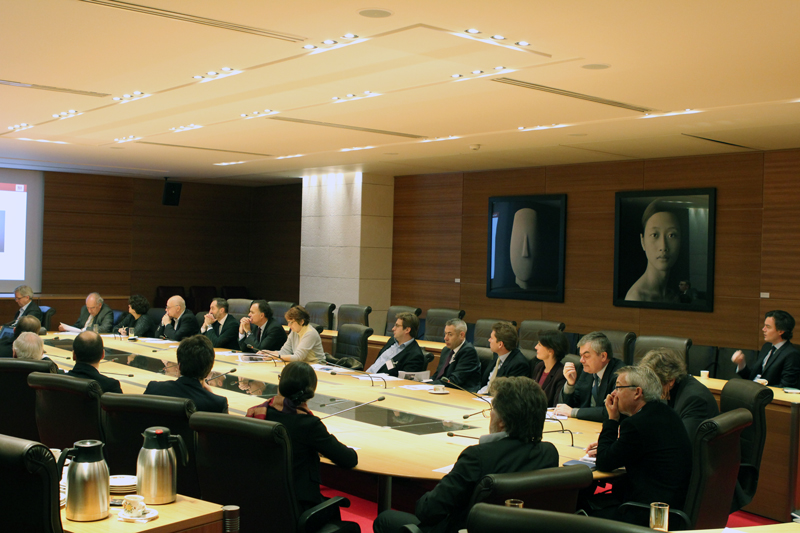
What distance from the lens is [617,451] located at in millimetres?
3537

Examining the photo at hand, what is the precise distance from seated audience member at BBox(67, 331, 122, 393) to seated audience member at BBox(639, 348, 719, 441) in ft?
10.4

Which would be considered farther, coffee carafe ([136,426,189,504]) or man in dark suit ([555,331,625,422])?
man in dark suit ([555,331,625,422])

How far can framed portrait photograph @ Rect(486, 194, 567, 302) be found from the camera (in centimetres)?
1047

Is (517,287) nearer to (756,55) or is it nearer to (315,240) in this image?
(315,240)

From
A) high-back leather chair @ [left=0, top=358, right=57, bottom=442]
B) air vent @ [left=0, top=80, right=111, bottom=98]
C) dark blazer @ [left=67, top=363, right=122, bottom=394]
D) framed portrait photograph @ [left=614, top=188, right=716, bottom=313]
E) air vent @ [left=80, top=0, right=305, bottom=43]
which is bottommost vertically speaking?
high-back leather chair @ [left=0, top=358, right=57, bottom=442]

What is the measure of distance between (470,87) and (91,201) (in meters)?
10.8

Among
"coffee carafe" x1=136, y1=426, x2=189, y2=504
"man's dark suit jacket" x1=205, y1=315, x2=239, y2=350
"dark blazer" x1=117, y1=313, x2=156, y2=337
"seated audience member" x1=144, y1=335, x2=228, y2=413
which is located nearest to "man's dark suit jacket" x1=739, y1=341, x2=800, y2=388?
"seated audience member" x1=144, y1=335, x2=228, y2=413

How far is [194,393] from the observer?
169 inches

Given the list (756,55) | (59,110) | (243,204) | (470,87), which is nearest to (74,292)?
(243,204)

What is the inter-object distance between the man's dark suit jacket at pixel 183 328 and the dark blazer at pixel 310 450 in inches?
226

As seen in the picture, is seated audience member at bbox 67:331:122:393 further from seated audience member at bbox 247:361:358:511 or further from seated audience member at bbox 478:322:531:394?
seated audience member at bbox 478:322:531:394

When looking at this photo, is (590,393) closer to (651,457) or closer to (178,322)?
(651,457)

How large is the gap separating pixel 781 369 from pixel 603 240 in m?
3.67

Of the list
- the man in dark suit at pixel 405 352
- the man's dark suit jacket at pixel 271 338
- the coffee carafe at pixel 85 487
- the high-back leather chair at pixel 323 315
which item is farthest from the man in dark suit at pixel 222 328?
the coffee carafe at pixel 85 487
